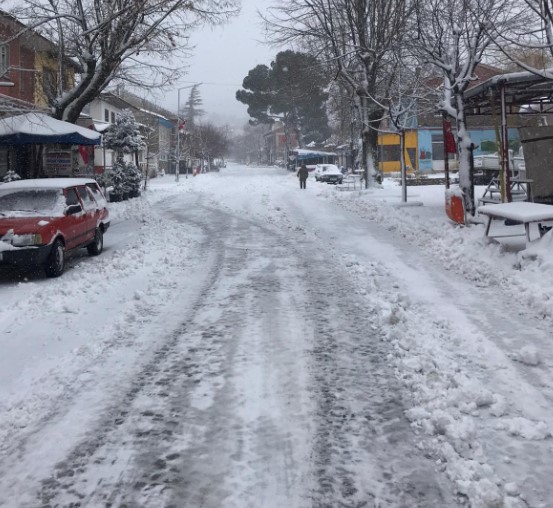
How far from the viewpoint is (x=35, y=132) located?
52.5ft

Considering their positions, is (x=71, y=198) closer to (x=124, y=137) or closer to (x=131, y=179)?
(x=131, y=179)

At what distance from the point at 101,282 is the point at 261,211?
11.0 m

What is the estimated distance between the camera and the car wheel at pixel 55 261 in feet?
30.7

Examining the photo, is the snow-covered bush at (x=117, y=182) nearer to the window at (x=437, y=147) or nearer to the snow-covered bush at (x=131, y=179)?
the snow-covered bush at (x=131, y=179)

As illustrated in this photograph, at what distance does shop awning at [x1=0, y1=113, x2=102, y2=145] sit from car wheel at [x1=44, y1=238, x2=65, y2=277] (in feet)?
23.7

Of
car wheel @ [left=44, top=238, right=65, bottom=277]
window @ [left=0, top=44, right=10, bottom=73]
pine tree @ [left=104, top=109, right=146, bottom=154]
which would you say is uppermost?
window @ [left=0, top=44, right=10, bottom=73]

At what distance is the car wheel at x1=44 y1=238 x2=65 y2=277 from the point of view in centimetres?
934

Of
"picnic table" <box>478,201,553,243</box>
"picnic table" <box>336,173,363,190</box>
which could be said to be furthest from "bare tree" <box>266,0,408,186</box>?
"picnic table" <box>478,201,553,243</box>

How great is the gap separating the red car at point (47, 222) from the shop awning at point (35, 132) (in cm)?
489

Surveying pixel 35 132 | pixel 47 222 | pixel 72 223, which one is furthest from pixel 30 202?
pixel 35 132

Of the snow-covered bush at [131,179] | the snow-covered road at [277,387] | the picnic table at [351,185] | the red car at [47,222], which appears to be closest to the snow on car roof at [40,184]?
the red car at [47,222]

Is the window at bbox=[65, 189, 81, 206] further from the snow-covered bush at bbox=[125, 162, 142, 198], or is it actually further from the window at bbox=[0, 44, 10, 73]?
the snow-covered bush at bbox=[125, 162, 142, 198]

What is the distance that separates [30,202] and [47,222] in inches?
43.2

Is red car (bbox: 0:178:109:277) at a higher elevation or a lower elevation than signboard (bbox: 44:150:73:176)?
lower
